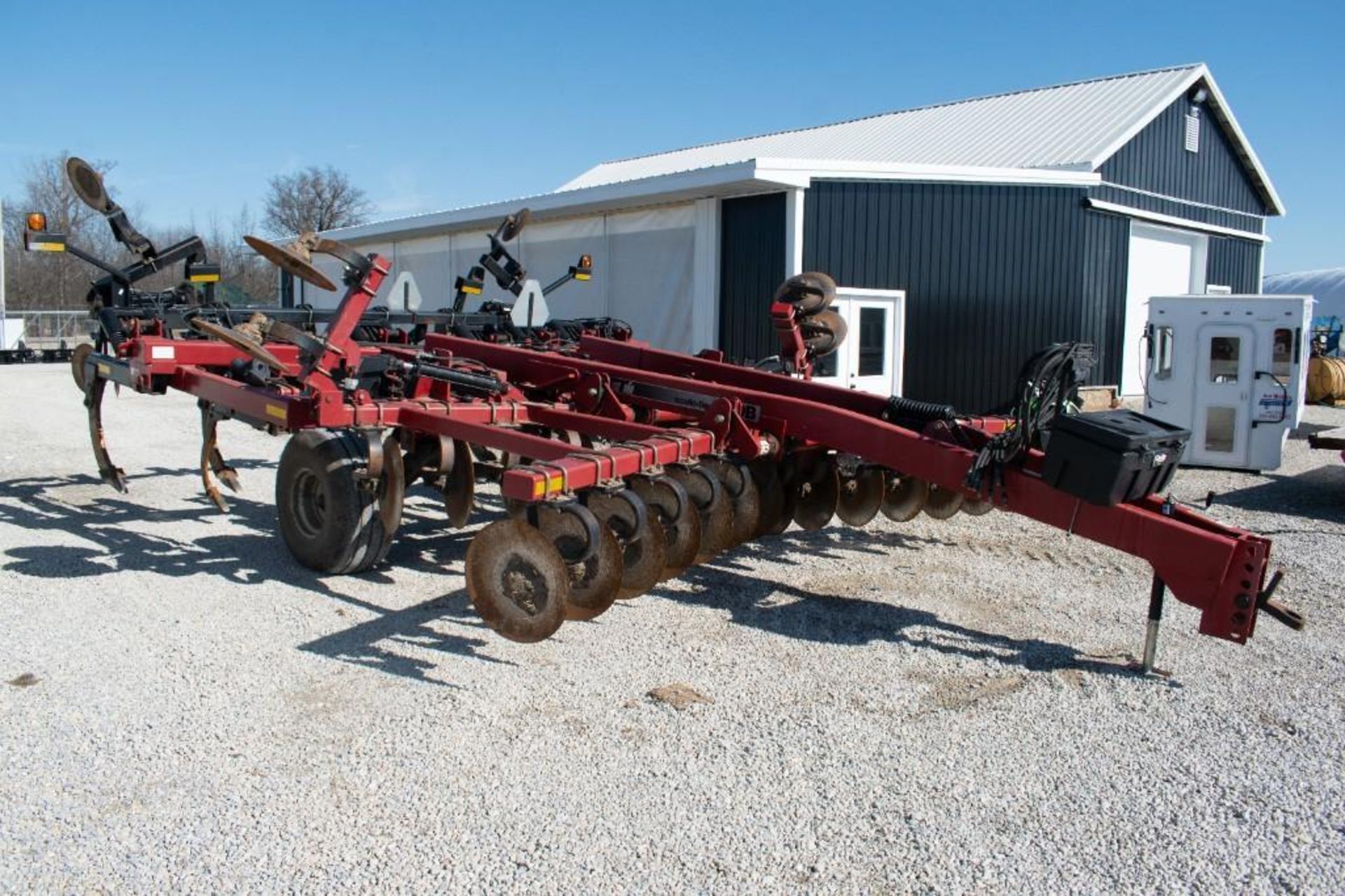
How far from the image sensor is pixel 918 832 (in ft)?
11.0

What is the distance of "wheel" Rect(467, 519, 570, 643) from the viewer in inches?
172

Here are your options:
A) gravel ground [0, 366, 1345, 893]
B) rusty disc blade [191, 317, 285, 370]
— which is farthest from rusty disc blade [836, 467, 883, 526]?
rusty disc blade [191, 317, 285, 370]

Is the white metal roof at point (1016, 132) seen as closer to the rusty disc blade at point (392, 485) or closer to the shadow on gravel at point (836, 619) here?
the shadow on gravel at point (836, 619)

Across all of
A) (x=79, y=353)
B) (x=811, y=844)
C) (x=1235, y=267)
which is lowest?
(x=811, y=844)

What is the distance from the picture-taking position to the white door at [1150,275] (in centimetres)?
1567

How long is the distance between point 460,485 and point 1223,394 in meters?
9.11

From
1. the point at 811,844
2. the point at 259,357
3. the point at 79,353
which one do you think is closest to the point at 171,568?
the point at 259,357

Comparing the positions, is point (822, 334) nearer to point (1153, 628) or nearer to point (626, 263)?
point (1153, 628)

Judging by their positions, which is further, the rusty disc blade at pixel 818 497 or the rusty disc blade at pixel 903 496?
the rusty disc blade at pixel 903 496

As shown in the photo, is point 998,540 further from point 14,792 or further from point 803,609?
point 14,792

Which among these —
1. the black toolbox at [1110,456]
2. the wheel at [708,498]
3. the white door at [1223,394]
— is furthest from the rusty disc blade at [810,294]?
the white door at [1223,394]

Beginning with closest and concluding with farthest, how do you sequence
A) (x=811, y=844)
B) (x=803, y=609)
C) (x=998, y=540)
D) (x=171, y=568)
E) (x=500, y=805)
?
(x=811, y=844), (x=500, y=805), (x=803, y=609), (x=171, y=568), (x=998, y=540)

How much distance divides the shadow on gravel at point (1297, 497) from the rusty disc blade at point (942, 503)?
2964 millimetres

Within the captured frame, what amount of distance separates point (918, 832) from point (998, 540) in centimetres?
462
